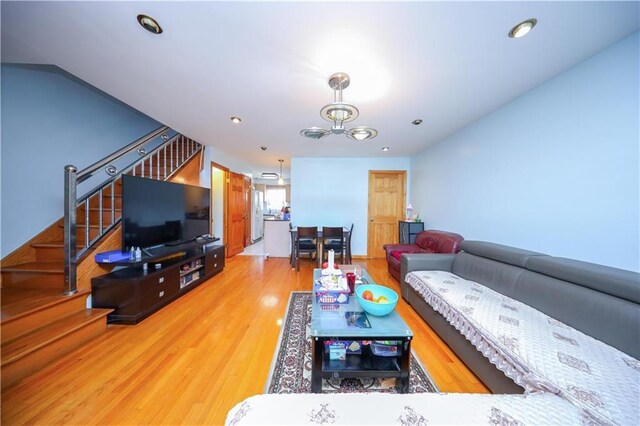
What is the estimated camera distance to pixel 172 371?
155cm

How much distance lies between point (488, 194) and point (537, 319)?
1705 millimetres

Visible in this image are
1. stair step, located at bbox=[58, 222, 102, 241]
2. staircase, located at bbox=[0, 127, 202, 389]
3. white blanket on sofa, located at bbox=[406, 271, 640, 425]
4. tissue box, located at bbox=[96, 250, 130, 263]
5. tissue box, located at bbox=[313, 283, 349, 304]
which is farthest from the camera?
stair step, located at bbox=[58, 222, 102, 241]

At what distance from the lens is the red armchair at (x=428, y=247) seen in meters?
2.94

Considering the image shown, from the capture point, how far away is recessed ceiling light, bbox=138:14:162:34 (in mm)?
1373

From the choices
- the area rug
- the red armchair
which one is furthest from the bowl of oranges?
the red armchair

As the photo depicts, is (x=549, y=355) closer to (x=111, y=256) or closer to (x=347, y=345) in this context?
(x=347, y=345)

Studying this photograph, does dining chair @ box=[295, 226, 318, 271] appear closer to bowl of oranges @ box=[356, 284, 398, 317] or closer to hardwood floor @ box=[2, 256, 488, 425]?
hardwood floor @ box=[2, 256, 488, 425]

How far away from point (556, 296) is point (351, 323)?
1.55 metres

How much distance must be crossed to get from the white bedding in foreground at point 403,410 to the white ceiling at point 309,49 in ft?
6.73

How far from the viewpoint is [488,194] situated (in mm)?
2688

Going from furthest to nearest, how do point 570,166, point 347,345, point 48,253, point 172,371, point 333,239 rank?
point 333,239
point 48,253
point 570,166
point 172,371
point 347,345

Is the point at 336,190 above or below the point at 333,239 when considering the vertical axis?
above

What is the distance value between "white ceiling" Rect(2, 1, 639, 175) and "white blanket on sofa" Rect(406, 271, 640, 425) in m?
2.04

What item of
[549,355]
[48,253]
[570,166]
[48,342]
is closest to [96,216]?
[48,253]
